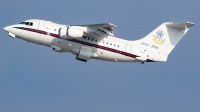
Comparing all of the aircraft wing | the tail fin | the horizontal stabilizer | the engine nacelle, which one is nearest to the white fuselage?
the aircraft wing

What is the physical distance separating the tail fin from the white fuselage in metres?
0.81

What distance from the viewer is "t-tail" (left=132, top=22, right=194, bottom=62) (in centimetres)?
2669

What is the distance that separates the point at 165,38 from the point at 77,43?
541cm

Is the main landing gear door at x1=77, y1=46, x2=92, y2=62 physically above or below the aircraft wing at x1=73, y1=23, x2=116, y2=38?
below

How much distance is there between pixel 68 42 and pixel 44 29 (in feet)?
5.29

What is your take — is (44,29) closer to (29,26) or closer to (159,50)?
(29,26)

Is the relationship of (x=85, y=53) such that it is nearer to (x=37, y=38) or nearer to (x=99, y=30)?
(x=99, y=30)

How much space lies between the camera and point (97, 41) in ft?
86.3

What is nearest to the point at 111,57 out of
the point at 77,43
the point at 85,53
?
the point at 85,53

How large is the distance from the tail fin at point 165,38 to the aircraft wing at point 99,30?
89.9 inches

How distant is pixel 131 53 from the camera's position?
26484 millimetres

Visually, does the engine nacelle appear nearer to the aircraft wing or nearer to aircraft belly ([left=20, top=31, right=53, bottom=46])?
the aircraft wing

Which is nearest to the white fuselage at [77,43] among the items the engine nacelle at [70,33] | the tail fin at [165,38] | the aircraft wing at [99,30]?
the aircraft wing at [99,30]

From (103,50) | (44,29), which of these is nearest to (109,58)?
(103,50)
